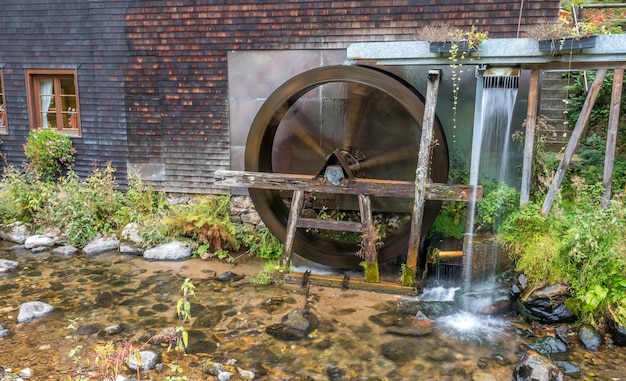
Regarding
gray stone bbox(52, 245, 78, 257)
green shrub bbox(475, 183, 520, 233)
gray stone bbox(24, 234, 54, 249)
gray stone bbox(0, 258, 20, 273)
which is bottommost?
gray stone bbox(0, 258, 20, 273)

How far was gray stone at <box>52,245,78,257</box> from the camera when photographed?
6623 mm

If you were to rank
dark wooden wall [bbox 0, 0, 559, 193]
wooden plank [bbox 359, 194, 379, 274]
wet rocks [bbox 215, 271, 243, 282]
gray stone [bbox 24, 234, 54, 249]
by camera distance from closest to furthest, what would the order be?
wooden plank [bbox 359, 194, 379, 274], wet rocks [bbox 215, 271, 243, 282], dark wooden wall [bbox 0, 0, 559, 193], gray stone [bbox 24, 234, 54, 249]

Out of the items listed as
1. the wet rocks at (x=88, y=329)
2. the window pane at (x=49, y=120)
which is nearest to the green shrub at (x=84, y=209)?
the window pane at (x=49, y=120)

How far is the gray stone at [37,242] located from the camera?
22.4 ft

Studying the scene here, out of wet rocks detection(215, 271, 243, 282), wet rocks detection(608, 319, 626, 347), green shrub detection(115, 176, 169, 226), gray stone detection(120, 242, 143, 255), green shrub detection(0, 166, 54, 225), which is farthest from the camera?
green shrub detection(0, 166, 54, 225)

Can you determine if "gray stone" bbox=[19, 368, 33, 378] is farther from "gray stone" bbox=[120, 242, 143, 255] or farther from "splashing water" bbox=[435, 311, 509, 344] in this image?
"splashing water" bbox=[435, 311, 509, 344]

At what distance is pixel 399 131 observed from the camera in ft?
20.3

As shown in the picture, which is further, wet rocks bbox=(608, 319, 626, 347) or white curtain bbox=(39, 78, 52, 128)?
white curtain bbox=(39, 78, 52, 128)

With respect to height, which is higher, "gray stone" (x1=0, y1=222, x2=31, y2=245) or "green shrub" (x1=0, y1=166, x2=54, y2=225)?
"green shrub" (x1=0, y1=166, x2=54, y2=225)

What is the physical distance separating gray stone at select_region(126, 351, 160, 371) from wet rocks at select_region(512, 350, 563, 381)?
8.79 ft

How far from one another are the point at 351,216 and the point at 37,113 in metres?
5.02

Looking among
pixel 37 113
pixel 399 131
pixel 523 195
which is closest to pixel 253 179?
pixel 399 131

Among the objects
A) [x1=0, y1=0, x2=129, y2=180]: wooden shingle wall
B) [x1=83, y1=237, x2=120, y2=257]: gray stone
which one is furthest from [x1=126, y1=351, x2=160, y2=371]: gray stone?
[x1=0, y1=0, x2=129, y2=180]: wooden shingle wall

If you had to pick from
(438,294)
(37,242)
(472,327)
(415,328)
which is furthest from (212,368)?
(37,242)
